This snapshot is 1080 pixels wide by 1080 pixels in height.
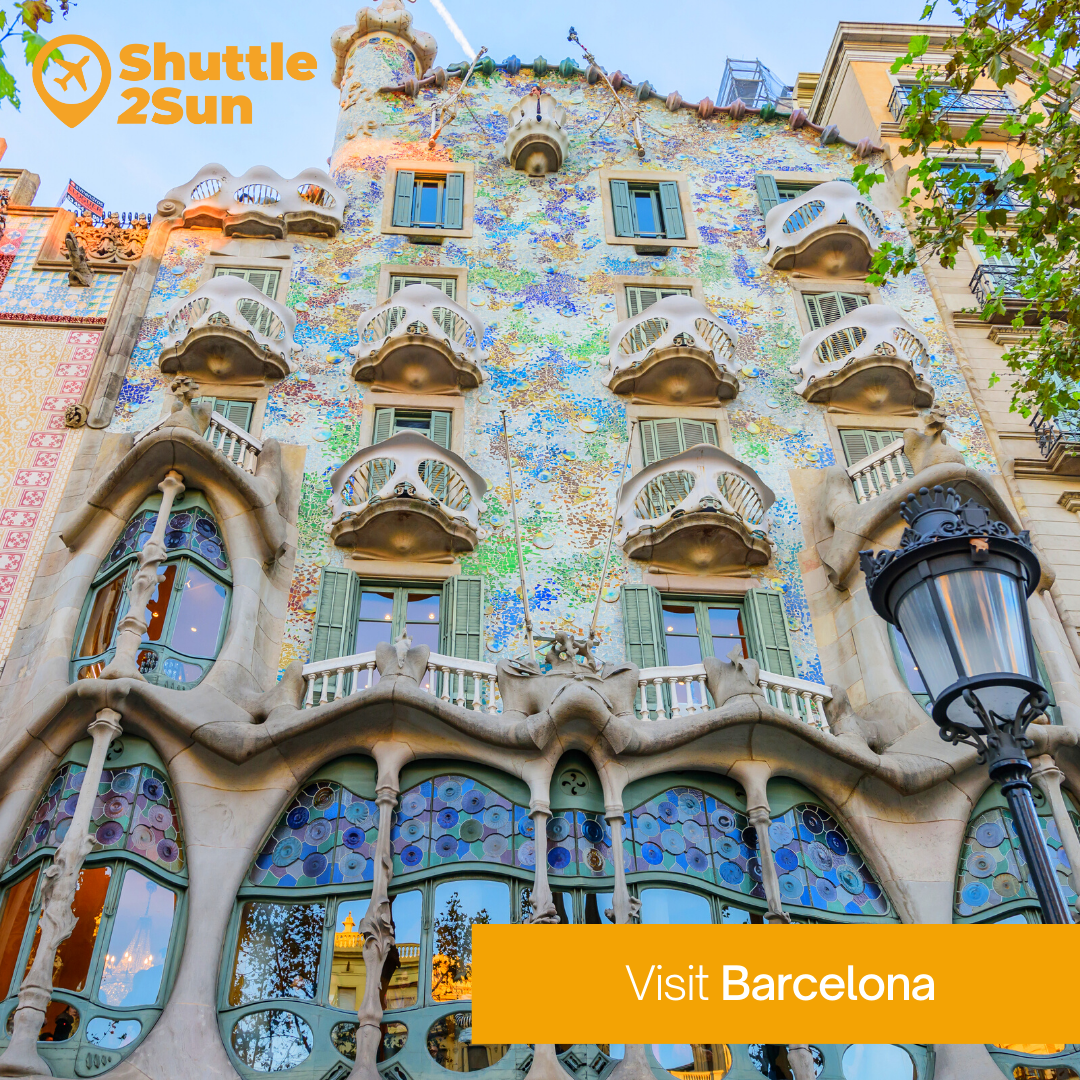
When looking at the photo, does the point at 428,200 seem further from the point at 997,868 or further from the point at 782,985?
the point at 782,985

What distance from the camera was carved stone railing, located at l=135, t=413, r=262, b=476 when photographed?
1546 cm

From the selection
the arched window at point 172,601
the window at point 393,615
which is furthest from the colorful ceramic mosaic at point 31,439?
the window at point 393,615

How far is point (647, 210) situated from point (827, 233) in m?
3.32

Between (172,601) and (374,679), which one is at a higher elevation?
(172,601)

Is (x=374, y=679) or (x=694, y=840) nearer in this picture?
(x=694, y=840)

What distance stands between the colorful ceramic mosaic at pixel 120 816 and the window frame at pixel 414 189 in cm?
1025

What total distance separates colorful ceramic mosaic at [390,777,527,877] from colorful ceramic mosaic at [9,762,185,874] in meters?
2.24

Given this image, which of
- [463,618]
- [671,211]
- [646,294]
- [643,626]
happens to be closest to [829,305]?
[646,294]

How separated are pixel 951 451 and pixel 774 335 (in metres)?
4.58

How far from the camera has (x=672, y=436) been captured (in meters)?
17.5

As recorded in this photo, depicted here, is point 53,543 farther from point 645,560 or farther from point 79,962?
point 645,560

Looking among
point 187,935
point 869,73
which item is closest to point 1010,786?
point 187,935

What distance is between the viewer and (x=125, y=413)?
55.3 feet

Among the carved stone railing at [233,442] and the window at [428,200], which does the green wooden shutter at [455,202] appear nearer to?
the window at [428,200]
